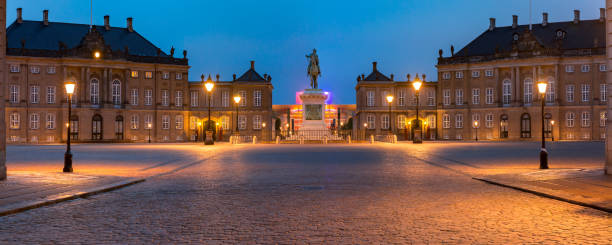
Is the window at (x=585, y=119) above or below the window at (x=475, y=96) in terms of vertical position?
below

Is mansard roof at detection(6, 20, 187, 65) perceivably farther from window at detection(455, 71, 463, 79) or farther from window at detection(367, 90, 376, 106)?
window at detection(455, 71, 463, 79)

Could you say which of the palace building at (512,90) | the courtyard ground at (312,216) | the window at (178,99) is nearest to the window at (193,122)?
the window at (178,99)

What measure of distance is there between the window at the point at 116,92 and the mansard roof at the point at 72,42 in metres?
3.58

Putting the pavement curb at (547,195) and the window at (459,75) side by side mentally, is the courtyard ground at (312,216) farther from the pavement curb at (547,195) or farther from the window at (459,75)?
the window at (459,75)

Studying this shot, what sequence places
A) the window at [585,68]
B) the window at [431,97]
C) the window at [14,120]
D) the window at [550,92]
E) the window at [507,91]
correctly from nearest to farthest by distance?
the window at [14,120], the window at [585,68], the window at [550,92], the window at [507,91], the window at [431,97]

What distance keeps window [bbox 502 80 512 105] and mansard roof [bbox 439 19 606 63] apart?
3851 millimetres

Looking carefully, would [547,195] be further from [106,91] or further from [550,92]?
[106,91]

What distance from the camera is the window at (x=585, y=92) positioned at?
62000mm

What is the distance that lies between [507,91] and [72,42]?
201ft

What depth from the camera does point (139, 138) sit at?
64.6m

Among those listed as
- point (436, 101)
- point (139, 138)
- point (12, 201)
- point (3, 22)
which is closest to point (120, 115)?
point (139, 138)

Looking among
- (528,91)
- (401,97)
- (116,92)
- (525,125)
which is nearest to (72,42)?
(116,92)

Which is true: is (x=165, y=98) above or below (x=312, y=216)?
above

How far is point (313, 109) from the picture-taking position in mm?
44375
